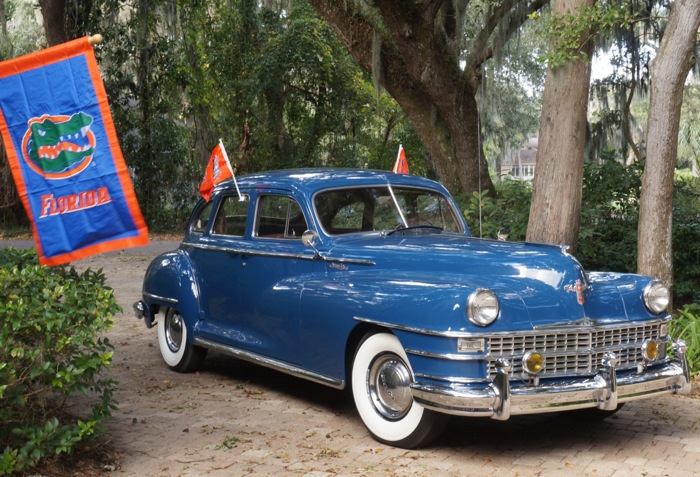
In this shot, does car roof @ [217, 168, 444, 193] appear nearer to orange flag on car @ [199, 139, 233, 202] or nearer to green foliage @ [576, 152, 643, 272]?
orange flag on car @ [199, 139, 233, 202]

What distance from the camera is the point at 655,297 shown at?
584cm

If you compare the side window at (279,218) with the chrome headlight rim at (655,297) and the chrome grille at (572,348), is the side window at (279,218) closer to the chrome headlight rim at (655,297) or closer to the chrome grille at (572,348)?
the chrome grille at (572,348)

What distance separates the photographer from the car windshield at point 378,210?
6.74 meters

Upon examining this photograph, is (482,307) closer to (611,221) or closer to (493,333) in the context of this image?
(493,333)

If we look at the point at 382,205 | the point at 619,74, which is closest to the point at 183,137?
the point at 619,74

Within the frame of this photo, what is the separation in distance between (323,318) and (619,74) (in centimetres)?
1255

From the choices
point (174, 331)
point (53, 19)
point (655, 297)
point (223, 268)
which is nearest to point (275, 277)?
point (223, 268)

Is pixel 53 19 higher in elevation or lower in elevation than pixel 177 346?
higher

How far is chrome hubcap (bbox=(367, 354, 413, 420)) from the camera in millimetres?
5555

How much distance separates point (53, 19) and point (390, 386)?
13.3 metres

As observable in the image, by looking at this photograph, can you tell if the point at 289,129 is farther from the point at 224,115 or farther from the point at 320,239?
the point at 320,239

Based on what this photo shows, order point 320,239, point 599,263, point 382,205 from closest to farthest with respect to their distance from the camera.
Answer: point 320,239 < point 382,205 < point 599,263

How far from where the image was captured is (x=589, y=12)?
857 cm

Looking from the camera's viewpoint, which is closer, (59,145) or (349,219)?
(59,145)
